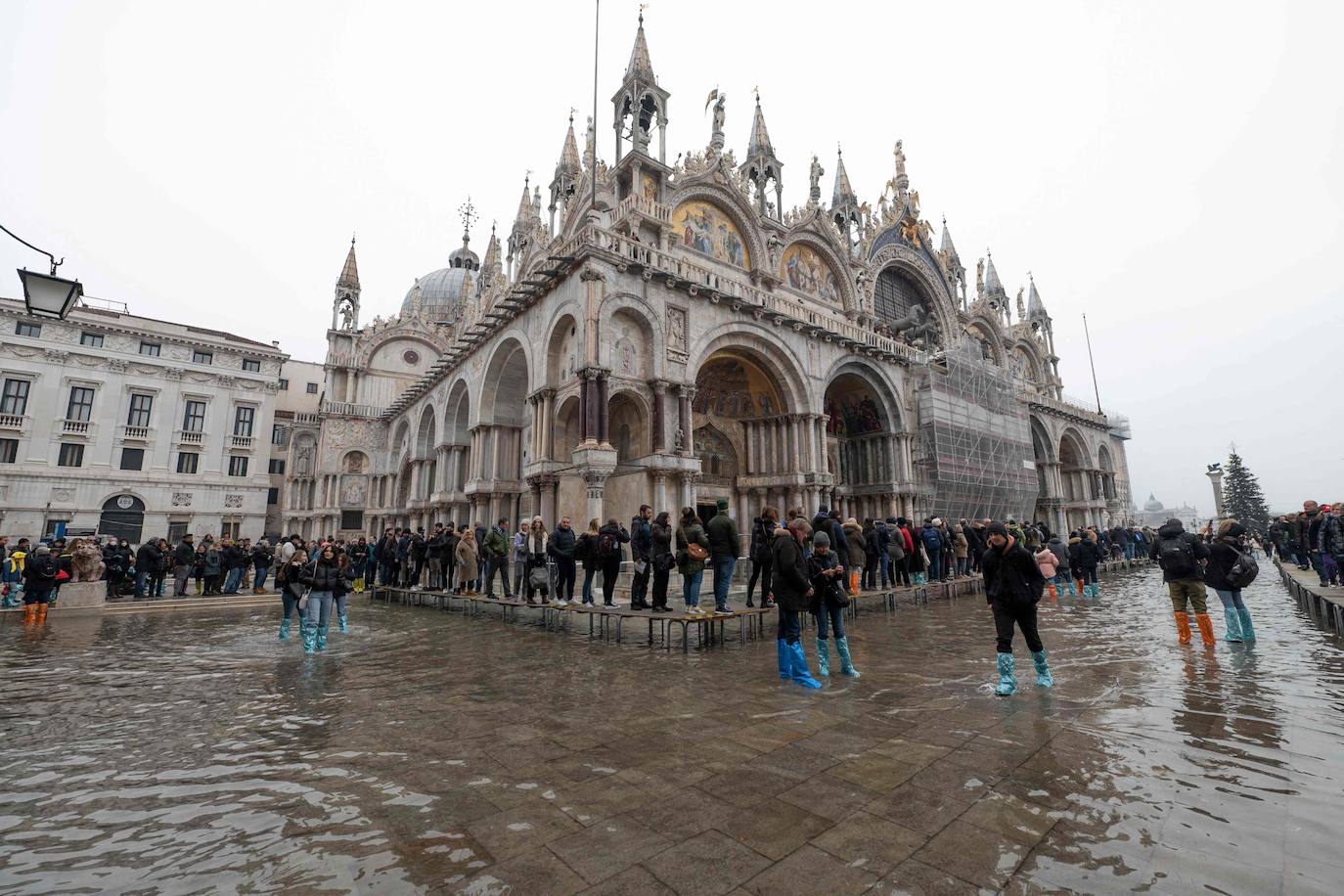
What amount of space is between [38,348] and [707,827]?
153 feet

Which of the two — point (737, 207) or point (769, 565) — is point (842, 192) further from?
point (769, 565)

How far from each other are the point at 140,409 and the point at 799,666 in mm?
43947

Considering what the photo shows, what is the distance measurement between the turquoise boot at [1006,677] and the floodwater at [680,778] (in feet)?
0.52

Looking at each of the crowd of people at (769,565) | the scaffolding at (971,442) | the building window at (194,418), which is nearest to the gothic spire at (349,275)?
the building window at (194,418)

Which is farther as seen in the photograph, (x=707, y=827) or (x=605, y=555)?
(x=605, y=555)

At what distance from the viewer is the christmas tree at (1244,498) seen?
191 feet

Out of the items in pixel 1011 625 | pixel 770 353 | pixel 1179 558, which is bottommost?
pixel 1011 625

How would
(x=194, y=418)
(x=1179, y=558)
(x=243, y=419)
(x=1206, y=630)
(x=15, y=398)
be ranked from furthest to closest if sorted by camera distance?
(x=243, y=419) → (x=194, y=418) → (x=15, y=398) → (x=1179, y=558) → (x=1206, y=630)

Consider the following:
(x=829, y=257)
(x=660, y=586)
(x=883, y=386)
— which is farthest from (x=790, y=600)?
(x=829, y=257)

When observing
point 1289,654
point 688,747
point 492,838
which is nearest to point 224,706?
point 492,838

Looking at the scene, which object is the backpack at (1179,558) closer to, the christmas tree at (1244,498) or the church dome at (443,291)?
the church dome at (443,291)

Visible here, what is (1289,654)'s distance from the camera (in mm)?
6965

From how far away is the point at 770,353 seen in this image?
22156mm

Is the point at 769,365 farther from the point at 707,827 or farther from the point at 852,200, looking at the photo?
the point at 707,827
